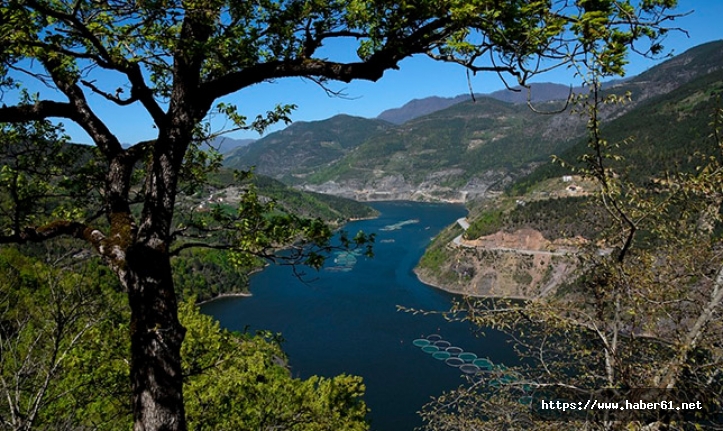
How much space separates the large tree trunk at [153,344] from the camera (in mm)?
2613

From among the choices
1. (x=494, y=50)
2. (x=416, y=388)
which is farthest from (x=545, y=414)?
(x=416, y=388)

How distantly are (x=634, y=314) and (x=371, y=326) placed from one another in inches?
2366

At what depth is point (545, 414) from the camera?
4.56 meters

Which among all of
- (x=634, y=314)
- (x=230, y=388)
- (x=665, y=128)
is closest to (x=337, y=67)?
(x=634, y=314)

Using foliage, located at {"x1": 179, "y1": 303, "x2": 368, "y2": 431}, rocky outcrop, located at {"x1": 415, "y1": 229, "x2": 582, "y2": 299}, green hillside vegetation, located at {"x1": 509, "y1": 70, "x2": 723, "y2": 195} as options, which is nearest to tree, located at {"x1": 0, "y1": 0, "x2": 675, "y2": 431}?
foliage, located at {"x1": 179, "y1": 303, "x2": 368, "y2": 431}

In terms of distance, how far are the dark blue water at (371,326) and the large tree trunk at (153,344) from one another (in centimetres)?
3135

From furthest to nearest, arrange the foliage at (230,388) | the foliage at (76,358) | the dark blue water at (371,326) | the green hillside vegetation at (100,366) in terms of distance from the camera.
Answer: the dark blue water at (371,326) < the foliage at (230,388) < the foliage at (76,358) < the green hillside vegetation at (100,366)

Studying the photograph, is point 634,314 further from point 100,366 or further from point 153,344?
point 100,366

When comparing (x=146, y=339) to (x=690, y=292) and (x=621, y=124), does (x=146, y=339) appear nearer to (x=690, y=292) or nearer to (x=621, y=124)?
(x=690, y=292)

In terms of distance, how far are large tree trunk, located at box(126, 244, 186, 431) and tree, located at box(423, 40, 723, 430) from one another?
2.31m

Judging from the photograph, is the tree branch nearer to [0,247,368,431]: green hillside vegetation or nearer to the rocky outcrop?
[0,247,368,431]: green hillside vegetation

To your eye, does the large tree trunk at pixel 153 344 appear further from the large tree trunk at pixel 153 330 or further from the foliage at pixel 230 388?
the foliage at pixel 230 388

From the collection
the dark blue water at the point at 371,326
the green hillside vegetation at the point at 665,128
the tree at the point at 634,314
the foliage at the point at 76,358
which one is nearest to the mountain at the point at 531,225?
the green hillside vegetation at the point at 665,128

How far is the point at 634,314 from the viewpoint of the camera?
12.5ft
